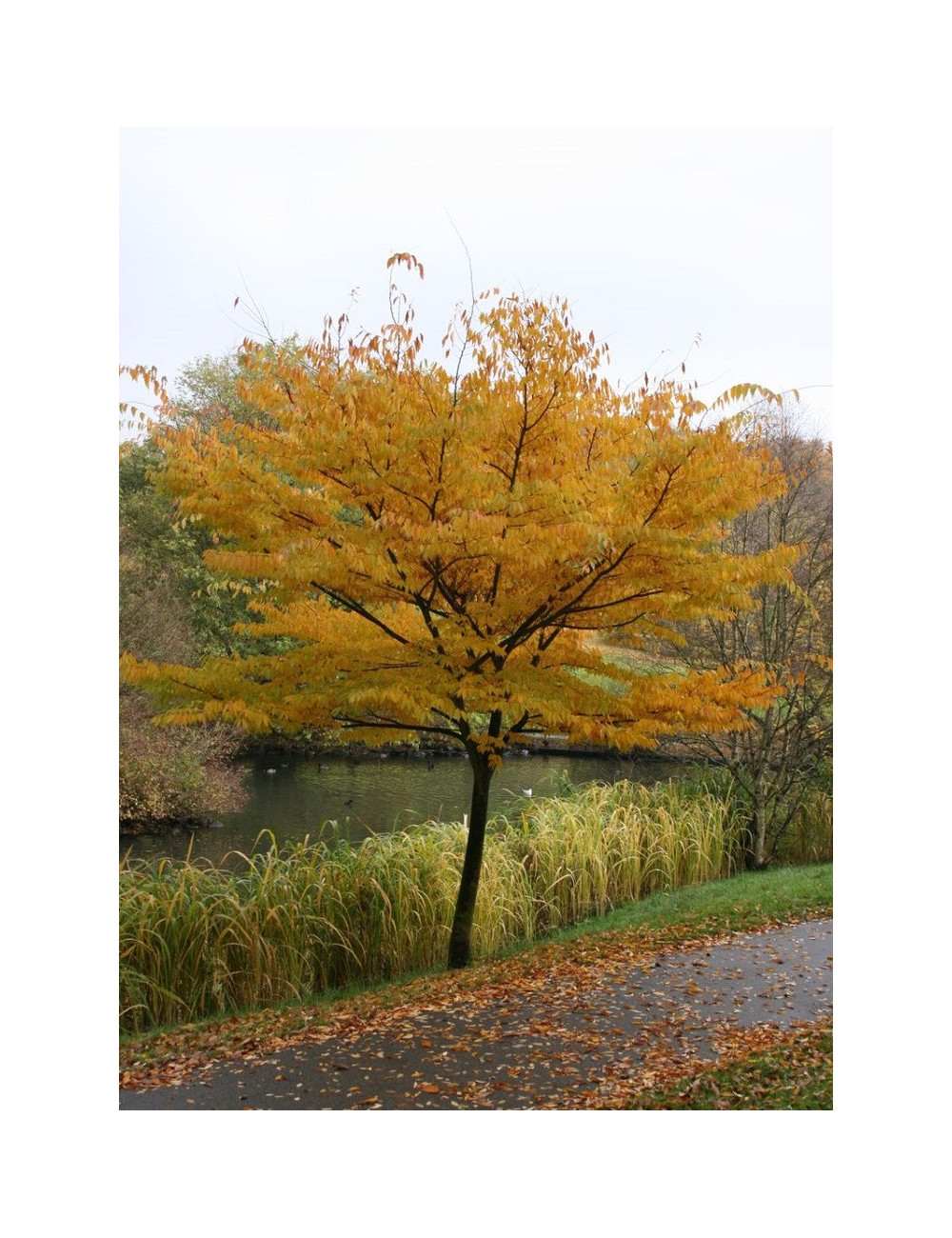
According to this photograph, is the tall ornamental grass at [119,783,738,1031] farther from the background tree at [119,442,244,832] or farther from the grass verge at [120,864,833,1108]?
the background tree at [119,442,244,832]

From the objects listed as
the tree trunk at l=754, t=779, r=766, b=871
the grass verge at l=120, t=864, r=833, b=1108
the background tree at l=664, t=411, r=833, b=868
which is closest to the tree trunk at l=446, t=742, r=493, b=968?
the grass verge at l=120, t=864, r=833, b=1108

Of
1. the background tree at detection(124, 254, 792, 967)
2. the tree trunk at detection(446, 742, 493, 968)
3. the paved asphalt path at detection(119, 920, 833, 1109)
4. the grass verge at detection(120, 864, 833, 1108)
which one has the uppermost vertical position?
the background tree at detection(124, 254, 792, 967)

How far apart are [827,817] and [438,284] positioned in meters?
5.56

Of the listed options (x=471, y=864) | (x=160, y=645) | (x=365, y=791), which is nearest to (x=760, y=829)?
(x=471, y=864)

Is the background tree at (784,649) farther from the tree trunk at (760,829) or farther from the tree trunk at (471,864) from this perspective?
the tree trunk at (471,864)

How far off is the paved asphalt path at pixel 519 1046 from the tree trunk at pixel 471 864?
59 centimetres

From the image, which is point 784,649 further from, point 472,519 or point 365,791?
point 472,519

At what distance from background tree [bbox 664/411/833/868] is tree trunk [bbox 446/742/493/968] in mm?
3526

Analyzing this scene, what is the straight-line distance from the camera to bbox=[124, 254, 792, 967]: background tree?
359 cm

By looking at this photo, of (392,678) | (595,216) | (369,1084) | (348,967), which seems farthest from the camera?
(595,216)

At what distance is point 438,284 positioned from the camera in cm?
564

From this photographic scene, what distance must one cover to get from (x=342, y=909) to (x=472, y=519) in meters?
2.68
